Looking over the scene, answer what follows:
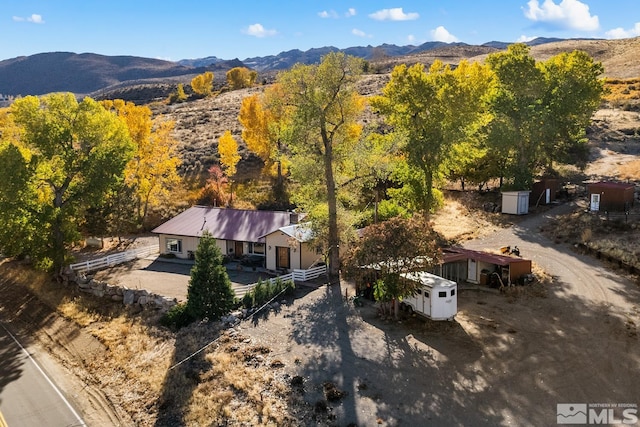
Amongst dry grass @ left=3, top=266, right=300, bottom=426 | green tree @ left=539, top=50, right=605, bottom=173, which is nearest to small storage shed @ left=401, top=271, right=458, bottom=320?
dry grass @ left=3, top=266, right=300, bottom=426

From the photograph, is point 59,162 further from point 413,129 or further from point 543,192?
point 543,192

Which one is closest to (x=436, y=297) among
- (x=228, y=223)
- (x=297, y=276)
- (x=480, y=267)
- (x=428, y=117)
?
(x=480, y=267)

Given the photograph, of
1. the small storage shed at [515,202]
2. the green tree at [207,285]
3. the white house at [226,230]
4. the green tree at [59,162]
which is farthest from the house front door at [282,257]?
the small storage shed at [515,202]

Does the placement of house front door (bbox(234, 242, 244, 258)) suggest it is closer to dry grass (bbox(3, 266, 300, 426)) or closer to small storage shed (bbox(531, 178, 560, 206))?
dry grass (bbox(3, 266, 300, 426))

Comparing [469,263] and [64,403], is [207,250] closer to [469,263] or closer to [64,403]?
[64,403]

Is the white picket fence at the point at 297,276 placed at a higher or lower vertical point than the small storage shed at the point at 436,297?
lower

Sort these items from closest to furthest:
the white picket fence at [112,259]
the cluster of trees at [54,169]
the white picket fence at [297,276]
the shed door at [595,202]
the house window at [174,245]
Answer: the white picket fence at [297,276] < the cluster of trees at [54,169] < the white picket fence at [112,259] < the house window at [174,245] < the shed door at [595,202]

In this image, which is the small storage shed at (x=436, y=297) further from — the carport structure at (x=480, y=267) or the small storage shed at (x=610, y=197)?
the small storage shed at (x=610, y=197)
